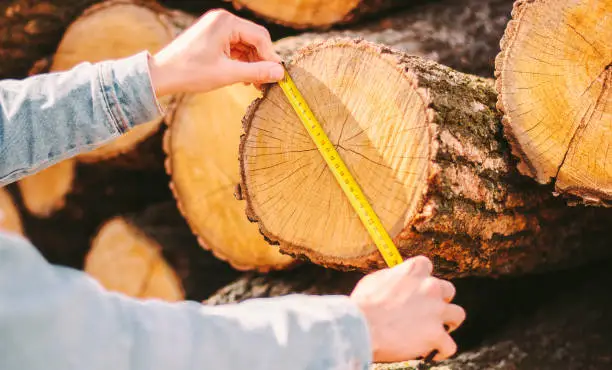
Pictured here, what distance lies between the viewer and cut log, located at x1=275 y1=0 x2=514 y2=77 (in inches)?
68.8

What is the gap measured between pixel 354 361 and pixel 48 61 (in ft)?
5.75

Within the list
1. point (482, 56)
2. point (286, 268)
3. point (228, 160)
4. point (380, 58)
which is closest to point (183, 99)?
point (228, 160)

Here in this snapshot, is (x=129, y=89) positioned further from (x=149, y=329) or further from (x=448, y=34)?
(x=448, y=34)

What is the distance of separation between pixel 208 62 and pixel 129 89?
0.52 ft

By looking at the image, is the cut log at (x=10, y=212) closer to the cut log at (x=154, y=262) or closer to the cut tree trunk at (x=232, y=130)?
the cut log at (x=154, y=262)

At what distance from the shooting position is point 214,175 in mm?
1724

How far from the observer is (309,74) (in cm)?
124

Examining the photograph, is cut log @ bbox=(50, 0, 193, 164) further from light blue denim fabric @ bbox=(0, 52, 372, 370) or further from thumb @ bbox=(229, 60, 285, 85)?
light blue denim fabric @ bbox=(0, 52, 372, 370)

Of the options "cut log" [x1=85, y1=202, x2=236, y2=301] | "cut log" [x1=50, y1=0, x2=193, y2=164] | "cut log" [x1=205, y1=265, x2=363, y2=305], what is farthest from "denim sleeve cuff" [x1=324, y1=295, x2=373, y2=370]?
"cut log" [x1=50, y1=0, x2=193, y2=164]

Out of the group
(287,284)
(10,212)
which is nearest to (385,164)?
(287,284)

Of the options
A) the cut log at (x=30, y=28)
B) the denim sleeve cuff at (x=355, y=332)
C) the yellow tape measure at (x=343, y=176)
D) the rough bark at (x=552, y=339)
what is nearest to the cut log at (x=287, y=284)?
the rough bark at (x=552, y=339)

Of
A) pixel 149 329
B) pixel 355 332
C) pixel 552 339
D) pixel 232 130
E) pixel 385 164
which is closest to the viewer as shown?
pixel 149 329

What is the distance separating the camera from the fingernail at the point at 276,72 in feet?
3.98

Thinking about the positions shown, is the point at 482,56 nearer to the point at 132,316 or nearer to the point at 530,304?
the point at 530,304
